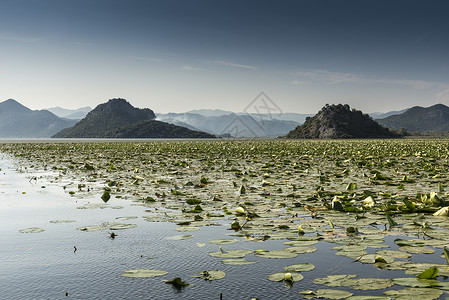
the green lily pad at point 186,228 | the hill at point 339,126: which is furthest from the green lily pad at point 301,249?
the hill at point 339,126

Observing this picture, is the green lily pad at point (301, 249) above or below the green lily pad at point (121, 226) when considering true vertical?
above

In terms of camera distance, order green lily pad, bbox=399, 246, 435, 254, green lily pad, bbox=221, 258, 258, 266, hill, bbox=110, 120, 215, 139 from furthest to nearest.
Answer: hill, bbox=110, 120, 215, 139
green lily pad, bbox=399, 246, 435, 254
green lily pad, bbox=221, 258, 258, 266

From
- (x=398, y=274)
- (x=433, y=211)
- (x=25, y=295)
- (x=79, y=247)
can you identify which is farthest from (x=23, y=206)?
(x=433, y=211)

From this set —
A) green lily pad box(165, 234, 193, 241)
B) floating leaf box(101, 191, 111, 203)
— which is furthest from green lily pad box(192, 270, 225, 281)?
floating leaf box(101, 191, 111, 203)

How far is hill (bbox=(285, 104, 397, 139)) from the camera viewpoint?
119 m

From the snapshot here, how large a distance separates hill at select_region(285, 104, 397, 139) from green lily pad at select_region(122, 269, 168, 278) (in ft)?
382

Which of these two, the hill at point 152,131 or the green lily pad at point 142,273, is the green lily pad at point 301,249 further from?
the hill at point 152,131

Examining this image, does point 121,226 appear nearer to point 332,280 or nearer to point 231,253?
point 231,253

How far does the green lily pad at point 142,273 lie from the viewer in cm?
348

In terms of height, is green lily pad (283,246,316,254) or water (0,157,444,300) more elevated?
green lily pad (283,246,316,254)

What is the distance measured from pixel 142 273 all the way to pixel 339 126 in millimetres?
123205

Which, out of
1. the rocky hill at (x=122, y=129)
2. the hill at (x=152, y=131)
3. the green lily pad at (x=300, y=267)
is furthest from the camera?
the rocky hill at (x=122, y=129)

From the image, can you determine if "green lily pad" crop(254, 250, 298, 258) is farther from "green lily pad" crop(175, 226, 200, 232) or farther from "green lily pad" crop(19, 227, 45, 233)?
"green lily pad" crop(19, 227, 45, 233)

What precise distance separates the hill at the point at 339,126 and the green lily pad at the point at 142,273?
11658cm
